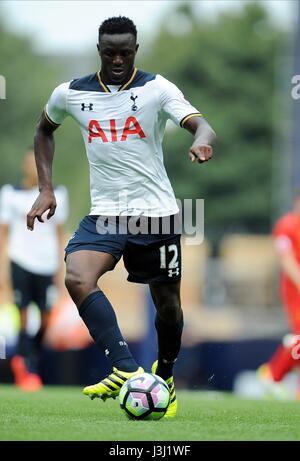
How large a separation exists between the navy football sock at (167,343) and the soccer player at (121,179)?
15 mm

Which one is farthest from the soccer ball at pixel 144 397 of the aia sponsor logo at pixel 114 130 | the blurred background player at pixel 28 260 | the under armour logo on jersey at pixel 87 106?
A: the blurred background player at pixel 28 260

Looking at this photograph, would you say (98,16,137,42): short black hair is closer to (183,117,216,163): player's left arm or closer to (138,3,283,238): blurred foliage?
(183,117,216,163): player's left arm

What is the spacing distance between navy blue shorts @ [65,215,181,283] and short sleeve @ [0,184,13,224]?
477 cm

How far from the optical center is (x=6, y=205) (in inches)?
483

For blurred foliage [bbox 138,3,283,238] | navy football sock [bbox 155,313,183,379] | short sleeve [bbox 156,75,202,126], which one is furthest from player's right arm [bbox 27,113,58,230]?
blurred foliage [bbox 138,3,283,238]

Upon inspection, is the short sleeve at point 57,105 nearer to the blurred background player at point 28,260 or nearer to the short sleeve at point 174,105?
the short sleeve at point 174,105

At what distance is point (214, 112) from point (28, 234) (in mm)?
40783

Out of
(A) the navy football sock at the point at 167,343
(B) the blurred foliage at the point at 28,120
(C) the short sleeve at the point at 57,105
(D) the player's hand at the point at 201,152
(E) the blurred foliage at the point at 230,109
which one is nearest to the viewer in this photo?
(D) the player's hand at the point at 201,152

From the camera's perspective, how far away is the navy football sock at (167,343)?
25.5 ft

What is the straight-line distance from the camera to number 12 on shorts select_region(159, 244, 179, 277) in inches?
296

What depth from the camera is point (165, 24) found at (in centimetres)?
5819

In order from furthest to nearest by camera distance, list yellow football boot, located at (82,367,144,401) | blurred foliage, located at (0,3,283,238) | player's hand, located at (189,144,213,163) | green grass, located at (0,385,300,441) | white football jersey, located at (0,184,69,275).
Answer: blurred foliage, located at (0,3,283,238) → white football jersey, located at (0,184,69,275) → yellow football boot, located at (82,367,144,401) → player's hand, located at (189,144,213,163) → green grass, located at (0,385,300,441)
